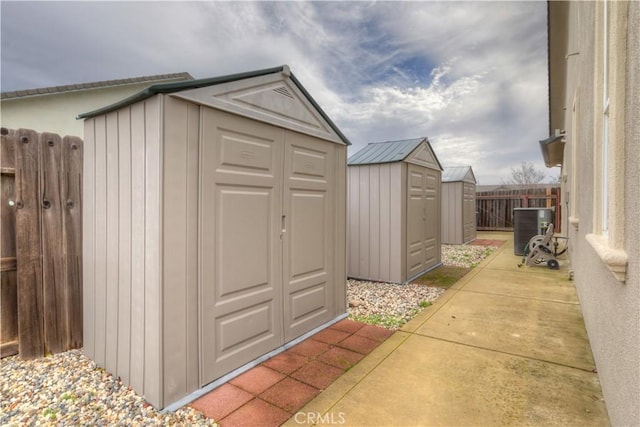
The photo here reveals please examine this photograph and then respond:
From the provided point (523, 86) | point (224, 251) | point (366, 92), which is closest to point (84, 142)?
point (224, 251)

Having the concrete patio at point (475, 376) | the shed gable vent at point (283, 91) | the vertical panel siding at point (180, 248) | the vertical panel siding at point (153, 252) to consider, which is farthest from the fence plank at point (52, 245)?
the concrete patio at point (475, 376)

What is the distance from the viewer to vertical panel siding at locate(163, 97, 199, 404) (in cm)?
201

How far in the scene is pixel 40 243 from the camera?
2613 millimetres

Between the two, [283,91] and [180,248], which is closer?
[180,248]

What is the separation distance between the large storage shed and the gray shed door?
9.73 ft

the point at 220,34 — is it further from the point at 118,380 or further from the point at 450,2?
the point at 118,380

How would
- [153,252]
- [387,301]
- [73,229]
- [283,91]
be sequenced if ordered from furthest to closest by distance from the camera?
[387,301] → [283,91] → [73,229] → [153,252]

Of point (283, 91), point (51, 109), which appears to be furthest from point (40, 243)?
point (51, 109)

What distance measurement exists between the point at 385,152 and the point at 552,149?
17.7 feet

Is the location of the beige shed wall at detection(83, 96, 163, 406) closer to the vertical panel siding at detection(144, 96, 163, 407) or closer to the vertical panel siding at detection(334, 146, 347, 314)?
the vertical panel siding at detection(144, 96, 163, 407)

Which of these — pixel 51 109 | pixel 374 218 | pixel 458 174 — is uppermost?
pixel 51 109

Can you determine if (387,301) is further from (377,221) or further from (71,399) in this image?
(71,399)

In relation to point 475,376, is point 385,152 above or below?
above

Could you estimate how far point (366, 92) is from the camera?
9516mm
